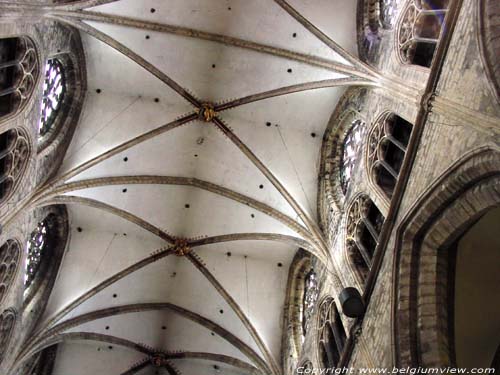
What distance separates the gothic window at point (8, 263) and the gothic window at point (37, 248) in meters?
1.03

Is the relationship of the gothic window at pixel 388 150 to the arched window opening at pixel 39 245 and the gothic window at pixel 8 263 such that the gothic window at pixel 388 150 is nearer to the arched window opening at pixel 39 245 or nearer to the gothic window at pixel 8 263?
the gothic window at pixel 8 263

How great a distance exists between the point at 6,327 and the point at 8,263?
187cm

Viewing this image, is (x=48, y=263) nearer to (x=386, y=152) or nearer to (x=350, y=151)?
(x=350, y=151)

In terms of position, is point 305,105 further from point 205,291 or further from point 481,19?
point 481,19

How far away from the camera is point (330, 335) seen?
13211 mm

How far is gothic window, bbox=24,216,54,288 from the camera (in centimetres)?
1538

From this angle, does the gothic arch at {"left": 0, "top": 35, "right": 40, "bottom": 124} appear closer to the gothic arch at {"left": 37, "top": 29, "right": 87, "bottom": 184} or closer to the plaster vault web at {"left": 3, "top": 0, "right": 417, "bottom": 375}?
the plaster vault web at {"left": 3, "top": 0, "right": 417, "bottom": 375}

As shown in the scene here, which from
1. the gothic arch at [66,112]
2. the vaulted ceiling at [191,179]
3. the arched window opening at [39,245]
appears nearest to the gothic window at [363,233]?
the vaulted ceiling at [191,179]

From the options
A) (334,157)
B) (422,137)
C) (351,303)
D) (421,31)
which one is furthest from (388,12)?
(351,303)

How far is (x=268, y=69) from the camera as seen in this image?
1546cm

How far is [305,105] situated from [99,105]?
6.29 meters

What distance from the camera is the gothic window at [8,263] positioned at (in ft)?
43.0

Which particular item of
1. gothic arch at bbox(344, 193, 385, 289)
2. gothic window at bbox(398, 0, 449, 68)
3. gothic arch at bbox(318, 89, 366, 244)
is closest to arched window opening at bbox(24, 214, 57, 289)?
gothic arch at bbox(318, 89, 366, 244)

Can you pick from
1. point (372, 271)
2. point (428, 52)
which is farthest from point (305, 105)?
point (372, 271)
